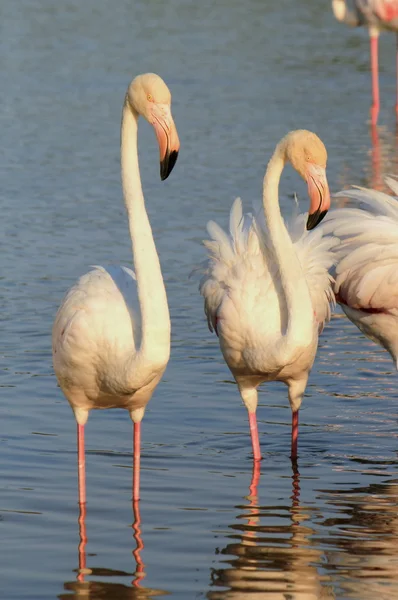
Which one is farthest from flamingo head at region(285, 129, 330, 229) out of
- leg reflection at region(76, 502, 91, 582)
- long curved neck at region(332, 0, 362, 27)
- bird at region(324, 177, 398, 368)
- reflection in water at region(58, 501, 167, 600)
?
long curved neck at region(332, 0, 362, 27)

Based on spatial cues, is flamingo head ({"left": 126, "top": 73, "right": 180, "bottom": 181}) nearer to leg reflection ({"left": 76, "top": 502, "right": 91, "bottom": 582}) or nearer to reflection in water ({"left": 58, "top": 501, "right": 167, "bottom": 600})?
leg reflection ({"left": 76, "top": 502, "right": 91, "bottom": 582})

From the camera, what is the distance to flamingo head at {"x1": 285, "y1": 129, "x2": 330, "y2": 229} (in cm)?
600

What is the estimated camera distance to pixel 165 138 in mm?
5414

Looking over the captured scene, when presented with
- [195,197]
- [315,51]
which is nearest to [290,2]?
[315,51]

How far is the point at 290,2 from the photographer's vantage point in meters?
28.2

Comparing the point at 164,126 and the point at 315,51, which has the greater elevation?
the point at 315,51

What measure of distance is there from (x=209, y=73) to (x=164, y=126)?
44.9ft

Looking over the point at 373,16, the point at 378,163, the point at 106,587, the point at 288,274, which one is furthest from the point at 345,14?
the point at 106,587

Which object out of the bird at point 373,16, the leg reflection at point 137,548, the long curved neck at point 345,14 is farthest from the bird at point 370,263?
the long curved neck at point 345,14

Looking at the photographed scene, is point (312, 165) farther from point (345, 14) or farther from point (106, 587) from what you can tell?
point (345, 14)

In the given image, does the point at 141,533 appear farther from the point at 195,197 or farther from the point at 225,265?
the point at 195,197

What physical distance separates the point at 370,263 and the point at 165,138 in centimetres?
222

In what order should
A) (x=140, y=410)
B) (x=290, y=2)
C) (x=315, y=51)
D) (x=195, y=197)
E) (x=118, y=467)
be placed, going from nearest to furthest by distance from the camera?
(x=140, y=410) < (x=118, y=467) < (x=195, y=197) < (x=315, y=51) < (x=290, y=2)

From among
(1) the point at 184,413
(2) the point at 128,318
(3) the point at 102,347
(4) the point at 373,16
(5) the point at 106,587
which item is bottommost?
(5) the point at 106,587
